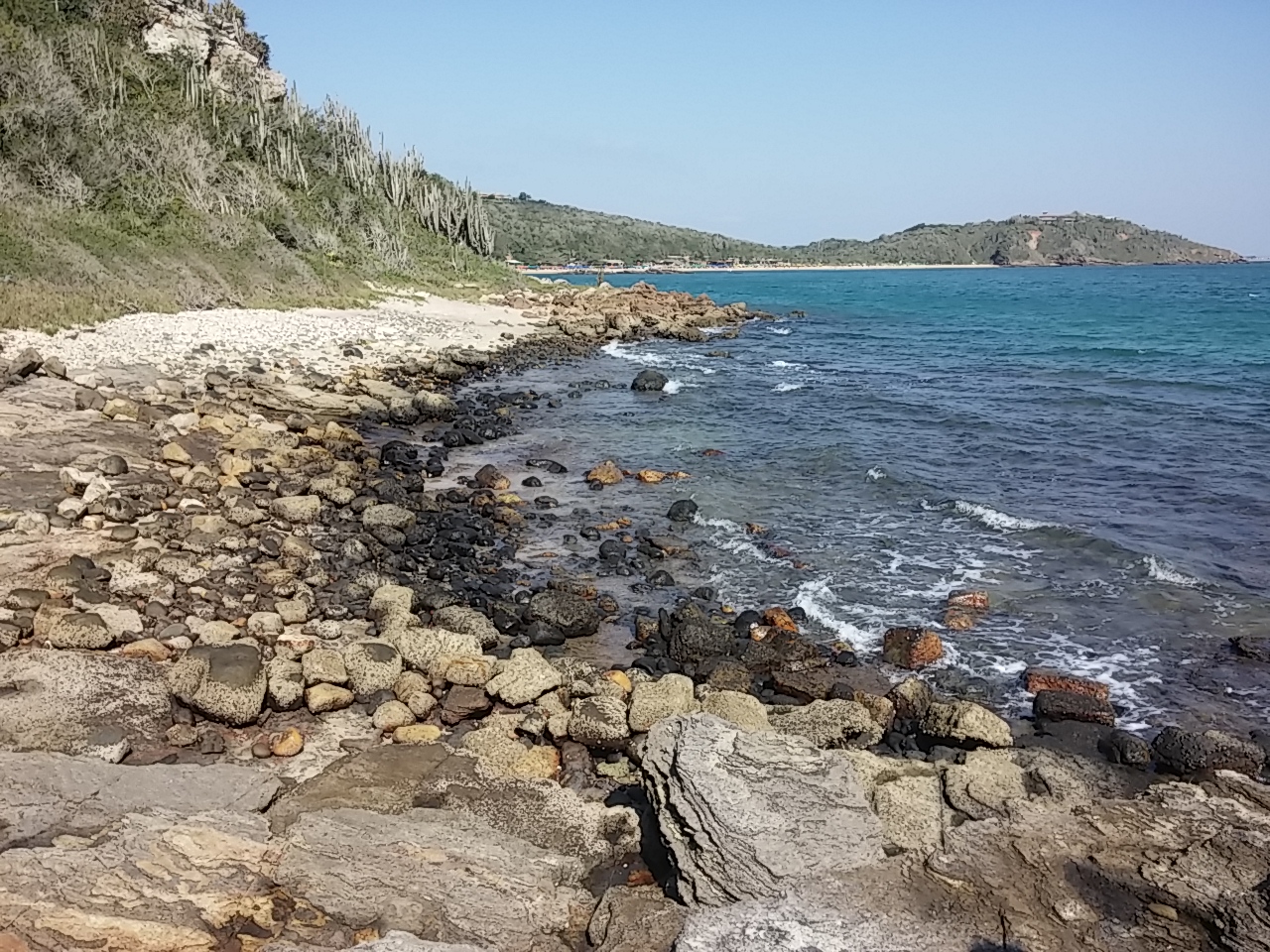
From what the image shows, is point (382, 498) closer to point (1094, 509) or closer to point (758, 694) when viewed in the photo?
point (758, 694)

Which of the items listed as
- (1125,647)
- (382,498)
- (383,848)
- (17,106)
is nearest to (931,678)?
(1125,647)

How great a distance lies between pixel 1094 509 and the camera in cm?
1672

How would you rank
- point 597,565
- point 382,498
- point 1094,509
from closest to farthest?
point 597,565
point 382,498
point 1094,509

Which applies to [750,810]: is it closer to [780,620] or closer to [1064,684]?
[1064,684]

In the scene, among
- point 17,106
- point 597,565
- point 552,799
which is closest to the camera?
point 552,799

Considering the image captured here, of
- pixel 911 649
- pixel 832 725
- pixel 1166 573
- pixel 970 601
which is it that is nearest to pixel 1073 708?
pixel 911 649

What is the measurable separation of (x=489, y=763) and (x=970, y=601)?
26.0 ft

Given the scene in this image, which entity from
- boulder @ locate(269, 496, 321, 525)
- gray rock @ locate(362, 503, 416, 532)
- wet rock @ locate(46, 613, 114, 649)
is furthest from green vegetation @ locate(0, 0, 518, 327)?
wet rock @ locate(46, 613, 114, 649)

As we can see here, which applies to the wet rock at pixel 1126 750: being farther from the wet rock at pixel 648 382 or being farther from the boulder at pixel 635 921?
the wet rock at pixel 648 382

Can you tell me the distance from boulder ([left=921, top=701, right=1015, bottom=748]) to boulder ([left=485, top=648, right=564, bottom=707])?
13.4 ft

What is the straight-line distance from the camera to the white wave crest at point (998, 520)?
15.7m

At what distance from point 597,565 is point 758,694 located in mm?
4493

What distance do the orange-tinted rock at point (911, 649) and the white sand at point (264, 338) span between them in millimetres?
17299

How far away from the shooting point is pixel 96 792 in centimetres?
621
